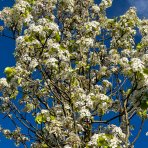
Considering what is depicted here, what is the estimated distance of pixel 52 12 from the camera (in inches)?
888

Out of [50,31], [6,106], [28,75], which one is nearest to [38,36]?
[50,31]

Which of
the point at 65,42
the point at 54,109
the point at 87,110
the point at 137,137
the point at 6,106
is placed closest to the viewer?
the point at 87,110

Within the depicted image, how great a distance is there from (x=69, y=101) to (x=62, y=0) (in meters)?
7.11

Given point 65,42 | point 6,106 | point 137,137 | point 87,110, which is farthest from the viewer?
point 65,42

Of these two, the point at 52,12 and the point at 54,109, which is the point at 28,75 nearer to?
the point at 54,109

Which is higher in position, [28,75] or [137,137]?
[28,75]

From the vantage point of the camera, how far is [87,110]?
52.9 ft

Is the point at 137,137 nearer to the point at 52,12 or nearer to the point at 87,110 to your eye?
the point at 87,110

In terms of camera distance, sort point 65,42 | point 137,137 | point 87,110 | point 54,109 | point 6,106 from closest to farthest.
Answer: point 87,110 < point 137,137 < point 54,109 < point 6,106 < point 65,42

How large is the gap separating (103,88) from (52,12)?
5.14m

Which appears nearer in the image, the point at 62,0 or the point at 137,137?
the point at 137,137

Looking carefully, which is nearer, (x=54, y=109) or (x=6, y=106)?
(x=54, y=109)

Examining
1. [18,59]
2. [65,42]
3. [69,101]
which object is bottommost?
[69,101]

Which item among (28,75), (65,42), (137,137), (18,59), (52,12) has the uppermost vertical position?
(52,12)
